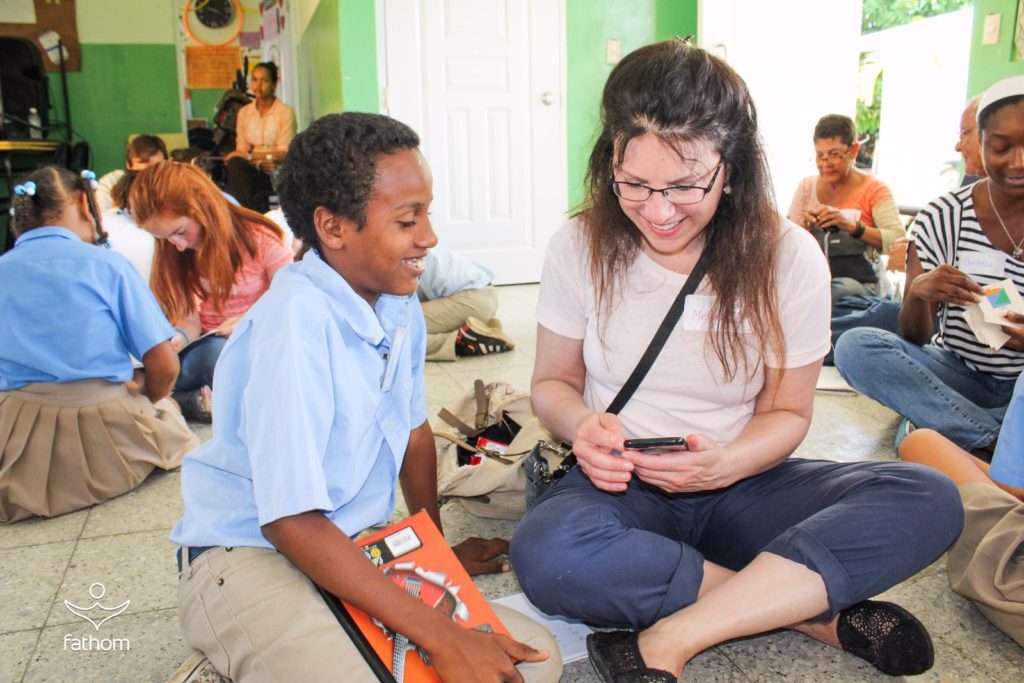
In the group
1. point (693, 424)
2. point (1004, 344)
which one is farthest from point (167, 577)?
point (1004, 344)

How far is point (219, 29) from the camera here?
905cm

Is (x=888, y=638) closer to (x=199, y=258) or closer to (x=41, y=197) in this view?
(x=41, y=197)

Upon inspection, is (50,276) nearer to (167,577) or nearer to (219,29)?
(167,577)

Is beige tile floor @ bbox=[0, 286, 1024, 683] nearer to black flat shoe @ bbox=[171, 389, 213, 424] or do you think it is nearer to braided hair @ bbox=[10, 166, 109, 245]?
black flat shoe @ bbox=[171, 389, 213, 424]

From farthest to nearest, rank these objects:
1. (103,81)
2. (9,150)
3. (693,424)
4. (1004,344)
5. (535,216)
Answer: (103,81), (9,150), (535,216), (1004,344), (693,424)

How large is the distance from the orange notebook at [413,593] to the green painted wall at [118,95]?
8948mm

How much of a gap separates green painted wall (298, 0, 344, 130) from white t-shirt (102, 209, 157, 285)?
2.40m

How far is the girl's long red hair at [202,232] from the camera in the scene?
2.54 metres

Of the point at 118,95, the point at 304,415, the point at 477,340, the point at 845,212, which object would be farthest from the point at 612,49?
the point at 118,95

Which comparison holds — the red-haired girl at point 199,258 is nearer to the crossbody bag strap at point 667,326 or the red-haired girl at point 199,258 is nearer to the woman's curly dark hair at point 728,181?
the woman's curly dark hair at point 728,181

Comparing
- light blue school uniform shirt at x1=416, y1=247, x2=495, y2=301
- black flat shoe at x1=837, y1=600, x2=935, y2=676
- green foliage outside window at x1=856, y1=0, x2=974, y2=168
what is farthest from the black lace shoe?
green foliage outside window at x1=856, y1=0, x2=974, y2=168

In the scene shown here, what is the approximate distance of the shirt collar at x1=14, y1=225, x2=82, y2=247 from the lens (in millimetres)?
2100

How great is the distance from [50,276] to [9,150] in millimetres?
5476

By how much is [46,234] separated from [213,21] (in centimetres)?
791
